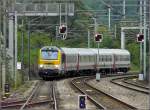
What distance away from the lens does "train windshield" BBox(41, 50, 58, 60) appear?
49.7 metres

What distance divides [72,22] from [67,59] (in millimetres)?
20932

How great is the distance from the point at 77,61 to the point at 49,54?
26.2 feet

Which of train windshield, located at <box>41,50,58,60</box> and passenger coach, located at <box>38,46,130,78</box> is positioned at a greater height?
train windshield, located at <box>41,50,58,60</box>

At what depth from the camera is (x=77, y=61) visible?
189 feet

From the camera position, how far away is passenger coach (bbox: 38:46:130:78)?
49.7 meters

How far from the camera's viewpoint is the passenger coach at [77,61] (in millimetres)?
49719

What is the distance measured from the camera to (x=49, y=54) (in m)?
49.9

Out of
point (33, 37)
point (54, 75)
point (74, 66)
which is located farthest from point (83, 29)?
point (54, 75)

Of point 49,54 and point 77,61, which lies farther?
point 77,61

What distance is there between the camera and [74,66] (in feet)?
183

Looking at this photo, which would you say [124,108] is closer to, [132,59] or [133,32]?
[133,32]

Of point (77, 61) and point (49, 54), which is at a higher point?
point (49, 54)

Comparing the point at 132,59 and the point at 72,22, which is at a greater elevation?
the point at 72,22

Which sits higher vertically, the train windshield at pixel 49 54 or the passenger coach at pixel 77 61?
the train windshield at pixel 49 54
